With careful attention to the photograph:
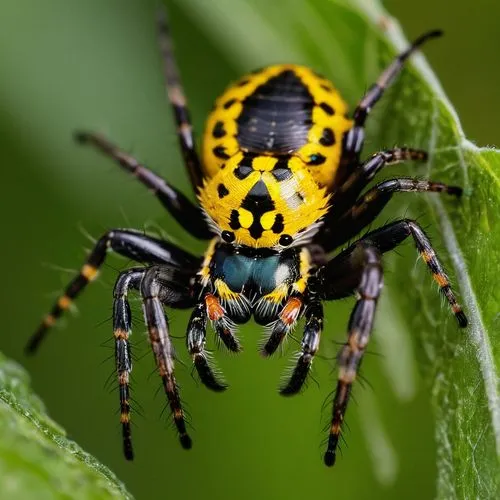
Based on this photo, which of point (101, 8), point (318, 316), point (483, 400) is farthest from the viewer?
point (101, 8)

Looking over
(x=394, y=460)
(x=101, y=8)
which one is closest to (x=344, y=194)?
(x=394, y=460)

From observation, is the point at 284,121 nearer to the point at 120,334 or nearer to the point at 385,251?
the point at 385,251

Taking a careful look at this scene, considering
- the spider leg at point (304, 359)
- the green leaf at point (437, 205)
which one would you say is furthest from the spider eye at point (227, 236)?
the green leaf at point (437, 205)

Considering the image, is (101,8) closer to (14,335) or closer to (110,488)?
(14,335)

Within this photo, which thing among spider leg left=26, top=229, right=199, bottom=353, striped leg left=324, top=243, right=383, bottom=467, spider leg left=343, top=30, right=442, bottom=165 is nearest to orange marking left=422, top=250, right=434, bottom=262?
striped leg left=324, top=243, right=383, bottom=467

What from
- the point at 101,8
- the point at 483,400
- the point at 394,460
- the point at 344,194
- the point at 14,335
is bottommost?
the point at 394,460

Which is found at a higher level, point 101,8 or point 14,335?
point 101,8

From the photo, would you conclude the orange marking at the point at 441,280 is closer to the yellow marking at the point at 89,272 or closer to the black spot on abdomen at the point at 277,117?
the black spot on abdomen at the point at 277,117
